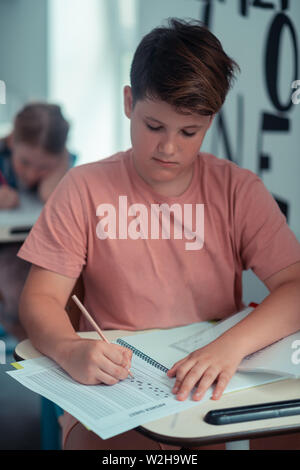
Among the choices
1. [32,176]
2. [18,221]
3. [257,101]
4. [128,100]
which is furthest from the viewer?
[32,176]

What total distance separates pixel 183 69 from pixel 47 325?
0.41 m

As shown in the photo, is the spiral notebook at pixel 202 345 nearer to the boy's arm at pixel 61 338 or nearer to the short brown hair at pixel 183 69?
the boy's arm at pixel 61 338

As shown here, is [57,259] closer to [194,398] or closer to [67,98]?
[194,398]

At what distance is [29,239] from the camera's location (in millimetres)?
944

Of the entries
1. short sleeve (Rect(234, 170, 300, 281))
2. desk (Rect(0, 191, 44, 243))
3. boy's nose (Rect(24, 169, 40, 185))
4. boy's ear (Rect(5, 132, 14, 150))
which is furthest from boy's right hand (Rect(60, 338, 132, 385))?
boy's ear (Rect(5, 132, 14, 150))

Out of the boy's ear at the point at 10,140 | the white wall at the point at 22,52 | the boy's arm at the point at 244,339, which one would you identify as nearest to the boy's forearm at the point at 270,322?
the boy's arm at the point at 244,339

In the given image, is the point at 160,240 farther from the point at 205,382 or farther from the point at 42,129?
the point at 42,129

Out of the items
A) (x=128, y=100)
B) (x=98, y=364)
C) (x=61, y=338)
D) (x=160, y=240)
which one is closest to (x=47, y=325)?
(x=61, y=338)

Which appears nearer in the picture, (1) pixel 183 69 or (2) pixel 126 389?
(2) pixel 126 389

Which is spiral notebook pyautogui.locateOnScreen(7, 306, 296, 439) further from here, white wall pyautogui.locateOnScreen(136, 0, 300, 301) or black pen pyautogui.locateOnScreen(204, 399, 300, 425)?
white wall pyautogui.locateOnScreen(136, 0, 300, 301)

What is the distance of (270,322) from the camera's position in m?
0.83

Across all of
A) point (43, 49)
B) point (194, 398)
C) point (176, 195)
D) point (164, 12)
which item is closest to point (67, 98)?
point (43, 49)

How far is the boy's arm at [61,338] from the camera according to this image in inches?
28.0

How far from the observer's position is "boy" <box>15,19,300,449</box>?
0.86 meters
